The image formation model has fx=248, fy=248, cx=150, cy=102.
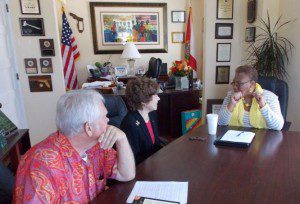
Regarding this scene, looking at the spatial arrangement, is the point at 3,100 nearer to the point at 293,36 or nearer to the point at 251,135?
the point at 251,135

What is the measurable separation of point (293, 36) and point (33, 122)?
3.22 meters

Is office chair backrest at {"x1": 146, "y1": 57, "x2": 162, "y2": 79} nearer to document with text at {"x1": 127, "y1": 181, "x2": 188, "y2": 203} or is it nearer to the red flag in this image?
the red flag

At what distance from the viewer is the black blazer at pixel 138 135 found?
5.23ft

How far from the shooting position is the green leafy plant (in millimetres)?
2705

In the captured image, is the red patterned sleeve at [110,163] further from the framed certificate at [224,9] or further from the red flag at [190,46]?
the red flag at [190,46]

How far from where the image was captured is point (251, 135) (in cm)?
161

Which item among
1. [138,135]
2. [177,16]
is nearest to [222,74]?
[138,135]

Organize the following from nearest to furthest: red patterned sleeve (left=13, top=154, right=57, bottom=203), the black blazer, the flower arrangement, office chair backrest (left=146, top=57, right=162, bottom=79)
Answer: red patterned sleeve (left=13, top=154, right=57, bottom=203) < the black blazer < the flower arrangement < office chair backrest (left=146, top=57, right=162, bottom=79)

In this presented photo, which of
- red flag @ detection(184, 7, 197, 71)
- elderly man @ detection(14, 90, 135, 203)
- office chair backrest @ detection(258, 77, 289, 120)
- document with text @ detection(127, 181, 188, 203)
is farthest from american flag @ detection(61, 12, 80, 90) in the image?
document with text @ detection(127, 181, 188, 203)

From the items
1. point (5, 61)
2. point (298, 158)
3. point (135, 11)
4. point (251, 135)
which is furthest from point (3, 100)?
point (135, 11)

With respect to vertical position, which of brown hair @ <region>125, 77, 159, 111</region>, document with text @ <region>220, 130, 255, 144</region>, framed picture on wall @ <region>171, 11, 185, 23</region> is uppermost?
framed picture on wall @ <region>171, 11, 185, 23</region>

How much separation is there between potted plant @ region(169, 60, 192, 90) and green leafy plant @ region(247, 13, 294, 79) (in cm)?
90

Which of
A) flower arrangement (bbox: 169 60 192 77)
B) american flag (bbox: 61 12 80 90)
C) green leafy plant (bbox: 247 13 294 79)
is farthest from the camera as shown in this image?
american flag (bbox: 61 12 80 90)

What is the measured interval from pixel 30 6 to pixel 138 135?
7.35ft
